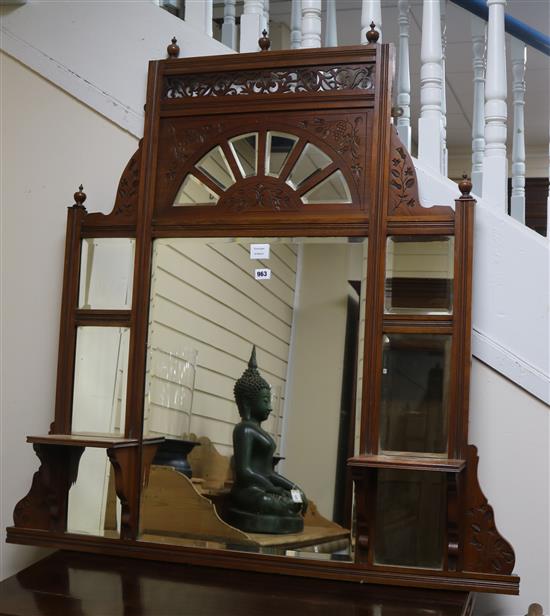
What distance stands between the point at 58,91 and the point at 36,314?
0.70 meters

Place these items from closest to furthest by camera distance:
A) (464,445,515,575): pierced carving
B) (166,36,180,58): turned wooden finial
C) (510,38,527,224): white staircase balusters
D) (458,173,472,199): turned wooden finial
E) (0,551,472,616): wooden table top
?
1. (0,551,472,616): wooden table top
2. (464,445,515,575): pierced carving
3. (458,173,472,199): turned wooden finial
4. (166,36,180,58): turned wooden finial
5. (510,38,527,224): white staircase balusters

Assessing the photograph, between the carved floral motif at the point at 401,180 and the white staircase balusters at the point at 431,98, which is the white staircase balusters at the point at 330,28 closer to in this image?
the white staircase balusters at the point at 431,98

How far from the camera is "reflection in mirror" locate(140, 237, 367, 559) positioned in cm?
246

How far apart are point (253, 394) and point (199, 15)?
116cm

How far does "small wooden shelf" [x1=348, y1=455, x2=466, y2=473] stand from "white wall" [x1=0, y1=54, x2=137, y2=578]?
102cm

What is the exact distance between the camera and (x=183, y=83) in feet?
8.83

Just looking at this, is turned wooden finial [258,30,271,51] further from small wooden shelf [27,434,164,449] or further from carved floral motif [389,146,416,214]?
small wooden shelf [27,434,164,449]

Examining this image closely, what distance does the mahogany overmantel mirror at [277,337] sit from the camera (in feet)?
7.77

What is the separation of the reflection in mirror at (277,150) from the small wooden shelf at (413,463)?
84 cm

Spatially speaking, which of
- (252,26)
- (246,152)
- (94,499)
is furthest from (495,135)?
(94,499)

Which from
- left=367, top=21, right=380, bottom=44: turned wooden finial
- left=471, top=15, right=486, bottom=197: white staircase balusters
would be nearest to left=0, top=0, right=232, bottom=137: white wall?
left=367, top=21, right=380, bottom=44: turned wooden finial

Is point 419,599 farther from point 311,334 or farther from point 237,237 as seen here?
point 237,237

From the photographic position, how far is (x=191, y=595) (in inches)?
89.7

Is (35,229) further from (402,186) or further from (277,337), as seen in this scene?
(402,186)
